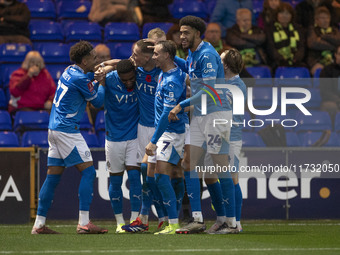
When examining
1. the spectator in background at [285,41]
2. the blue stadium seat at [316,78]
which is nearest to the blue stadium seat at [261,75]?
the spectator in background at [285,41]

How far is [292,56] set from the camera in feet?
42.9

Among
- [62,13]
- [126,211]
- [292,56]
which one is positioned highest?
[62,13]

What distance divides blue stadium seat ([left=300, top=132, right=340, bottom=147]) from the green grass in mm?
2488

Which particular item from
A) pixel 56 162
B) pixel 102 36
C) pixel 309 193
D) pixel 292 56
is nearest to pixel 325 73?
pixel 292 56

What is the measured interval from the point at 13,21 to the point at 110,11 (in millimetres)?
1738

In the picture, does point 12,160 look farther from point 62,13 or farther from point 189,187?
point 62,13

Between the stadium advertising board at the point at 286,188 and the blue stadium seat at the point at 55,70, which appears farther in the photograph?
the blue stadium seat at the point at 55,70

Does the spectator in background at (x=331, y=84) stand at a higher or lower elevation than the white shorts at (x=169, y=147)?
higher

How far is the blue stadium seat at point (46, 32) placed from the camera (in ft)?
43.0

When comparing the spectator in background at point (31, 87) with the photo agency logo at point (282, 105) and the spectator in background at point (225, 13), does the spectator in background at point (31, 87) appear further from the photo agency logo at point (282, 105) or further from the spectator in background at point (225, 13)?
the spectator in background at point (225, 13)

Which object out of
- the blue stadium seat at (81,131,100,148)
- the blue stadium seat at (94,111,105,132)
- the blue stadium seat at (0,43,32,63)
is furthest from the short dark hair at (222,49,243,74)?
the blue stadium seat at (0,43,32,63)

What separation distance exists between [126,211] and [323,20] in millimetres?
5471

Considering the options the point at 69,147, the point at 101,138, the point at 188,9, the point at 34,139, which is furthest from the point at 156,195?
the point at 188,9

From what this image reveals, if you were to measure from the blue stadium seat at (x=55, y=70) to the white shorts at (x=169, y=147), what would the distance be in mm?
4727
